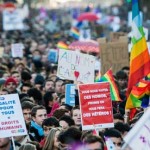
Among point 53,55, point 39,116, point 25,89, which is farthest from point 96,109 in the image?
point 53,55

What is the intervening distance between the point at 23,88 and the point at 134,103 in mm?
4947

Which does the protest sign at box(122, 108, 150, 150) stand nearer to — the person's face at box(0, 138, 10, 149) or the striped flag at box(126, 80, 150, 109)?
the person's face at box(0, 138, 10, 149)

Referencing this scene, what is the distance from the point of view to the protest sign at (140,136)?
779cm

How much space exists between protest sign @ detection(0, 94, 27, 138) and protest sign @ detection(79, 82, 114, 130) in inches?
29.8

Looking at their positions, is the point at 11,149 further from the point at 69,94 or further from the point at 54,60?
the point at 54,60

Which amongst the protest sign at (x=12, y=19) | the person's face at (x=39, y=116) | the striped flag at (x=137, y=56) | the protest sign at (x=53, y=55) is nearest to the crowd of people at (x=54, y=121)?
the person's face at (x=39, y=116)

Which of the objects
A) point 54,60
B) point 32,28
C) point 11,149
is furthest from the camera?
point 32,28

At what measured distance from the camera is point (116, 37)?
24047mm

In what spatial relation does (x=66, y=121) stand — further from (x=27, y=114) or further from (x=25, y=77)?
(x=25, y=77)

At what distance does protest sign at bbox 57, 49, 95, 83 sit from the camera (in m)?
14.5

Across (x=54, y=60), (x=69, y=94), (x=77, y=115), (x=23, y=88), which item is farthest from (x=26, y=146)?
(x=54, y=60)

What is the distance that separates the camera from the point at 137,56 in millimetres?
13484

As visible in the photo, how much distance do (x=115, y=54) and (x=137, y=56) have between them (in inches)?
242

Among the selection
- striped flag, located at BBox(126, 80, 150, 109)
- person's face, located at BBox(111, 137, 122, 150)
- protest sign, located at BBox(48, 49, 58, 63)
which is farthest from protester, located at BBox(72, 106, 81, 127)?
protest sign, located at BBox(48, 49, 58, 63)
